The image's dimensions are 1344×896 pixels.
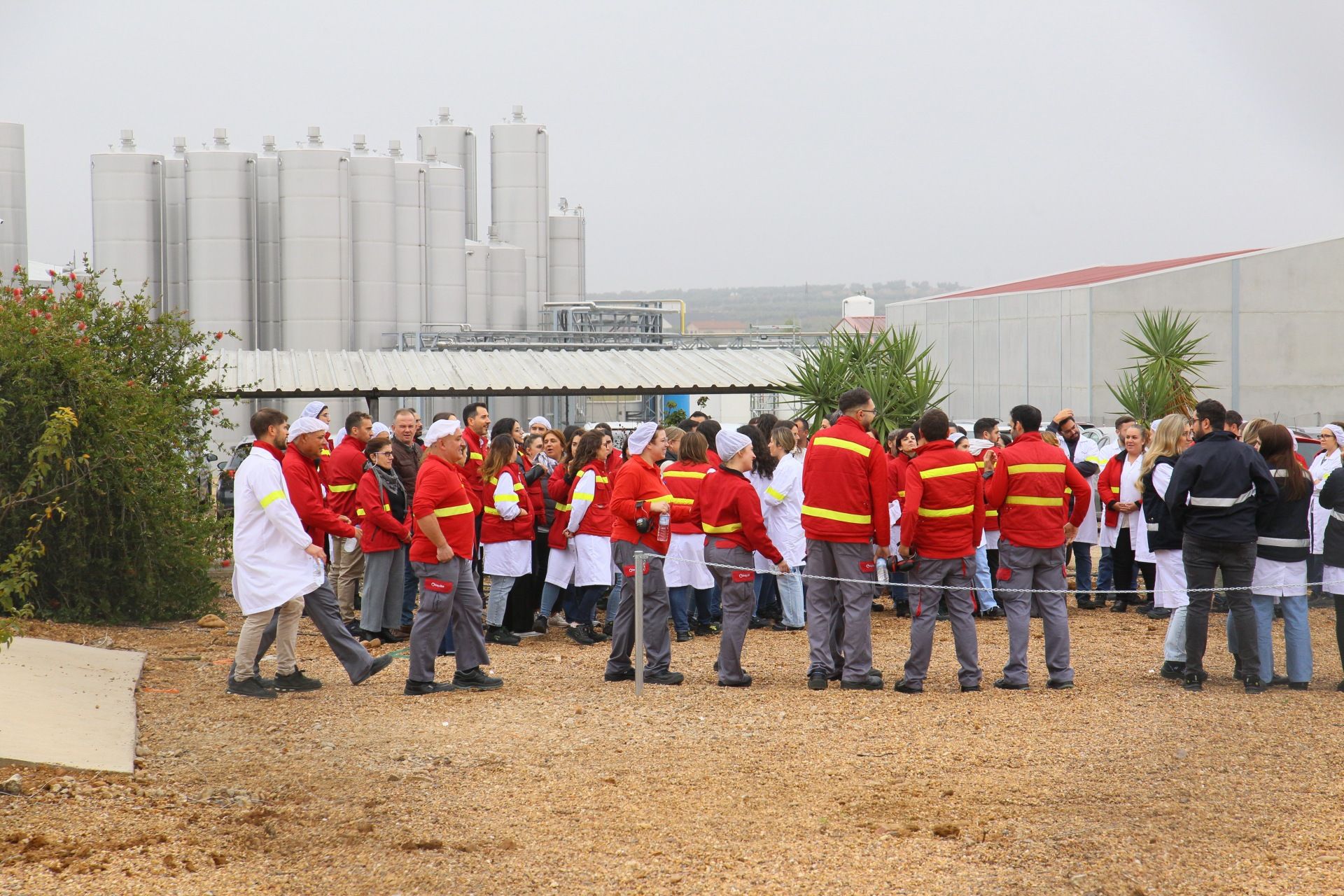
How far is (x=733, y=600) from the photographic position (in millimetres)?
8852

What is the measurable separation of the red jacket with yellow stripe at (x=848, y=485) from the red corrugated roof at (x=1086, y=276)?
1750 cm

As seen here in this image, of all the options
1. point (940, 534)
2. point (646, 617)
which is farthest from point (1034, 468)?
point (646, 617)

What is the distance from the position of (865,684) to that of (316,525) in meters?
3.89

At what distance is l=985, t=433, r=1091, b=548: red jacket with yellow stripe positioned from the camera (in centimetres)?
884

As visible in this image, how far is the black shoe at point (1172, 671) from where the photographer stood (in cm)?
903

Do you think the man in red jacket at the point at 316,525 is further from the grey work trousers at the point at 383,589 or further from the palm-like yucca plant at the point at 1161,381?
the palm-like yucca plant at the point at 1161,381

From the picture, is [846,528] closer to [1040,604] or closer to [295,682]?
[1040,604]

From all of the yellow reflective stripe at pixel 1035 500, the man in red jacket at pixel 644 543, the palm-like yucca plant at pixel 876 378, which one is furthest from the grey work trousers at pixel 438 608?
the palm-like yucca plant at pixel 876 378

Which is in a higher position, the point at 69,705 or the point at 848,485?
the point at 848,485

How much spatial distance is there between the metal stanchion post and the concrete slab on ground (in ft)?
10.2

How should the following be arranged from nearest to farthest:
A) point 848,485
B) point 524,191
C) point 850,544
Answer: point 848,485 < point 850,544 < point 524,191

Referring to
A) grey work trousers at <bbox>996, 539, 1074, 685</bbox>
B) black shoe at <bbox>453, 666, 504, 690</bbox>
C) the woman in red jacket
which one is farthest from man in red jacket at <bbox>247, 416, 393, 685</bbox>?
grey work trousers at <bbox>996, 539, 1074, 685</bbox>

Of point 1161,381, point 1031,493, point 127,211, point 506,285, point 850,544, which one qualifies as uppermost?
point 127,211

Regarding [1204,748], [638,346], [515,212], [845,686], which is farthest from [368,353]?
[515,212]
